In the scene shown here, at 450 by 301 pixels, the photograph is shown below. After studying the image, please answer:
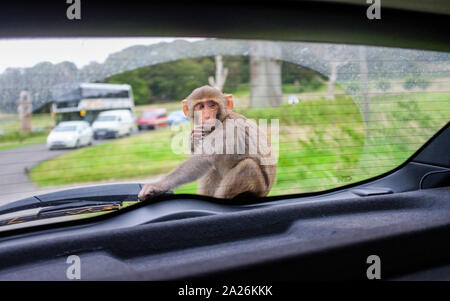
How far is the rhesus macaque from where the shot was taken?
2.00 meters

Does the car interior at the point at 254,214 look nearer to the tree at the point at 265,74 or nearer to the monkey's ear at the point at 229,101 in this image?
the tree at the point at 265,74

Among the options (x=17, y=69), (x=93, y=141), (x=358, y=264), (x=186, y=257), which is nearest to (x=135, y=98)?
(x=93, y=141)

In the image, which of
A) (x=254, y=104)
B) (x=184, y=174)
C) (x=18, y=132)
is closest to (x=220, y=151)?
(x=184, y=174)

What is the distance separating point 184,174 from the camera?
2002mm

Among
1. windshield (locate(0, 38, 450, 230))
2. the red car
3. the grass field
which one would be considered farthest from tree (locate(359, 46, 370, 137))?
the grass field

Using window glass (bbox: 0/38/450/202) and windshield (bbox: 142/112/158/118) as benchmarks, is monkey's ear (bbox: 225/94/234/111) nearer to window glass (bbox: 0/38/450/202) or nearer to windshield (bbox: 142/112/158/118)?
window glass (bbox: 0/38/450/202)

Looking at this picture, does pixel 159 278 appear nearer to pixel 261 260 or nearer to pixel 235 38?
pixel 261 260

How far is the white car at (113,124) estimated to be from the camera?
72.5 inches

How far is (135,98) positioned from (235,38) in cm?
68

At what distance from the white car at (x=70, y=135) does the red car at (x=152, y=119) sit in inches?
10.5

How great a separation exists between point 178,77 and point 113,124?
439 millimetres

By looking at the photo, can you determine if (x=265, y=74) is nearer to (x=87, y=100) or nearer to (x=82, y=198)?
(x=87, y=100)

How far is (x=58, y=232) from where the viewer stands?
1636 mm

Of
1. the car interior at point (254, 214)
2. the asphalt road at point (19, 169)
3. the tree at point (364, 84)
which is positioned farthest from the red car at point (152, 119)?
the tree at point (364, 84)
